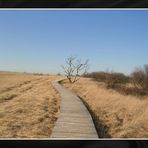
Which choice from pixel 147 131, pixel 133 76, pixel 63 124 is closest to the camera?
pixel 63 124

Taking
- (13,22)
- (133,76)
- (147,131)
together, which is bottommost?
A: (147,131)

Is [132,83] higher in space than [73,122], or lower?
higher

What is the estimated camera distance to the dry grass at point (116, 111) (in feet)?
19.7

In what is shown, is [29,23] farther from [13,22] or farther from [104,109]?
[104,109]

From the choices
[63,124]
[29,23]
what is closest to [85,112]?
[63,124]

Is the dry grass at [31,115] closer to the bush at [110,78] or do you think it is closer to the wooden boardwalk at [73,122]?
the wooden boardwalk at [73,122]

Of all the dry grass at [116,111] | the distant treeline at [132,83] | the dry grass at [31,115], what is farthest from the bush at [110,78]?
the dry grass at [31,115]

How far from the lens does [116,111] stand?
720cm

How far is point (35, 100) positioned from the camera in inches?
301

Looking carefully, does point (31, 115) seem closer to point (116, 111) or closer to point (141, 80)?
point (116, 111)

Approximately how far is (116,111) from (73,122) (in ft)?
6.53

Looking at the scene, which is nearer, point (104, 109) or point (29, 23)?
point (29, 23)

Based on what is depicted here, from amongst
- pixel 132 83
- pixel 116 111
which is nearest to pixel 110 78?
pixel 132 83
